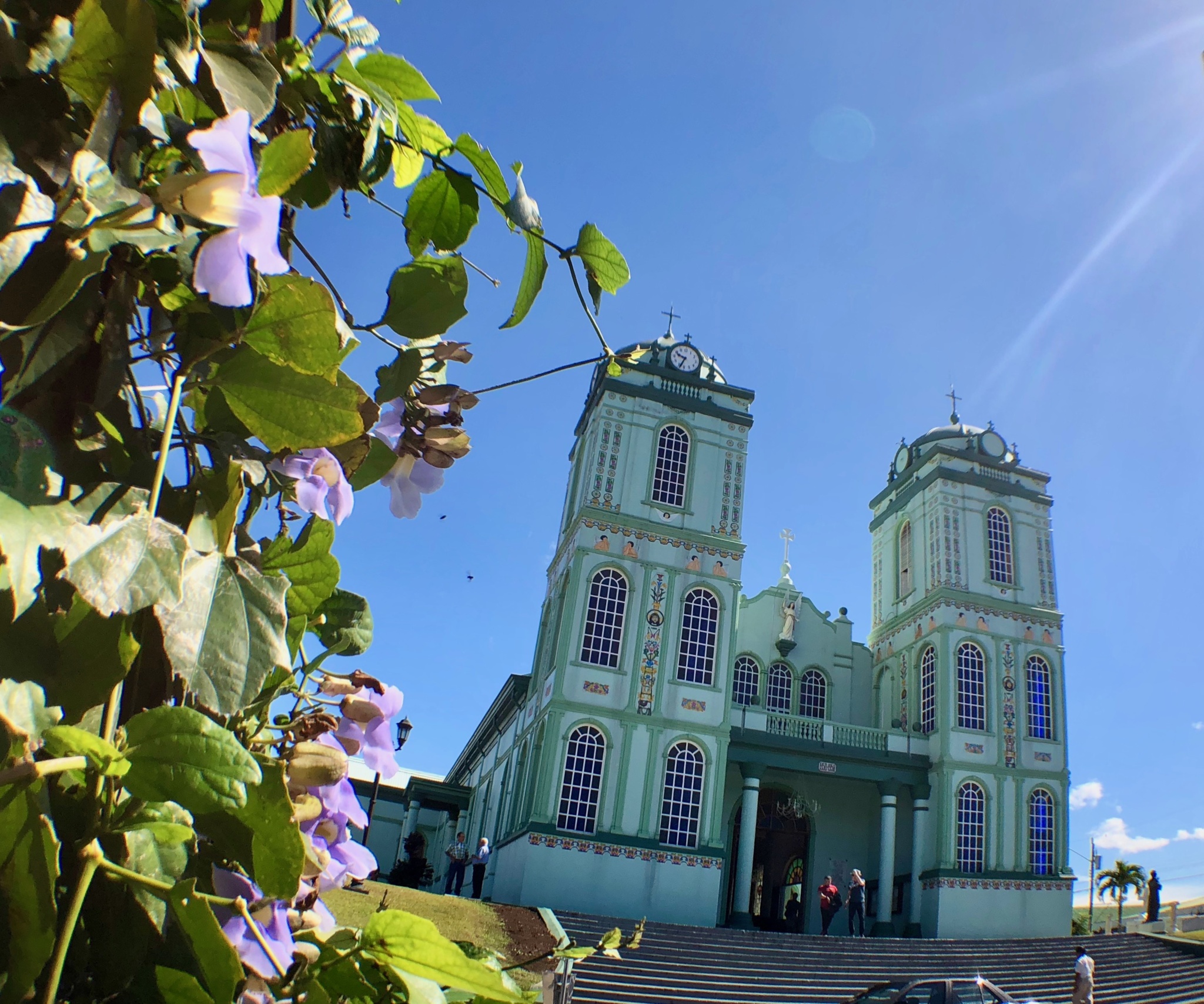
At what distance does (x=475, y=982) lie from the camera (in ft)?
1.27

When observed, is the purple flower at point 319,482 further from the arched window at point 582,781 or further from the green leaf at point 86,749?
the arched window at point 582,781

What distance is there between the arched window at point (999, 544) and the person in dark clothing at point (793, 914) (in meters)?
7.45

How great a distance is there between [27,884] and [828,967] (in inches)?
572

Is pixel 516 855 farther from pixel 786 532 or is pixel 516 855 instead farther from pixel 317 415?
pixel 317 415

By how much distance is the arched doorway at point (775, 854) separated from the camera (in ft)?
58.8

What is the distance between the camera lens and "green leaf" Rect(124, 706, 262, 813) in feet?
1.12

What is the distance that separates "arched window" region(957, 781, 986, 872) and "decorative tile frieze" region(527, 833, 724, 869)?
4979 millimetres

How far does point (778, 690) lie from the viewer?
1967 centimetres

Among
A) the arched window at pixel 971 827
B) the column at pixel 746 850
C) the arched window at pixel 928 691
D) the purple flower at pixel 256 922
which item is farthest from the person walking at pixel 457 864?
the purple flower at pixel 256 922

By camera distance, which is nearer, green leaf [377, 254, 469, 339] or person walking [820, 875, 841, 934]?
green leaf [377, 254, 469, 339]

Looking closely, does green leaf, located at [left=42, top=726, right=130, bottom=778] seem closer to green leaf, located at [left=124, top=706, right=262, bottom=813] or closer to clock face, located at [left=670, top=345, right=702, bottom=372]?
green leaf, located at [left=124, top=706, right=262, bottom=813]

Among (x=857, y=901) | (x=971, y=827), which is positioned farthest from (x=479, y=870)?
(x=971, y=827)

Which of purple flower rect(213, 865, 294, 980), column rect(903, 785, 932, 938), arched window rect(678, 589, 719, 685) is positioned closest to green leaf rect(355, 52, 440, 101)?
purple flower rect(213, 865, 294, 980)

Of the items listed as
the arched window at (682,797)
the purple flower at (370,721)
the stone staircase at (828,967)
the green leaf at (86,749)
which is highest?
the arched window at (682,797)
